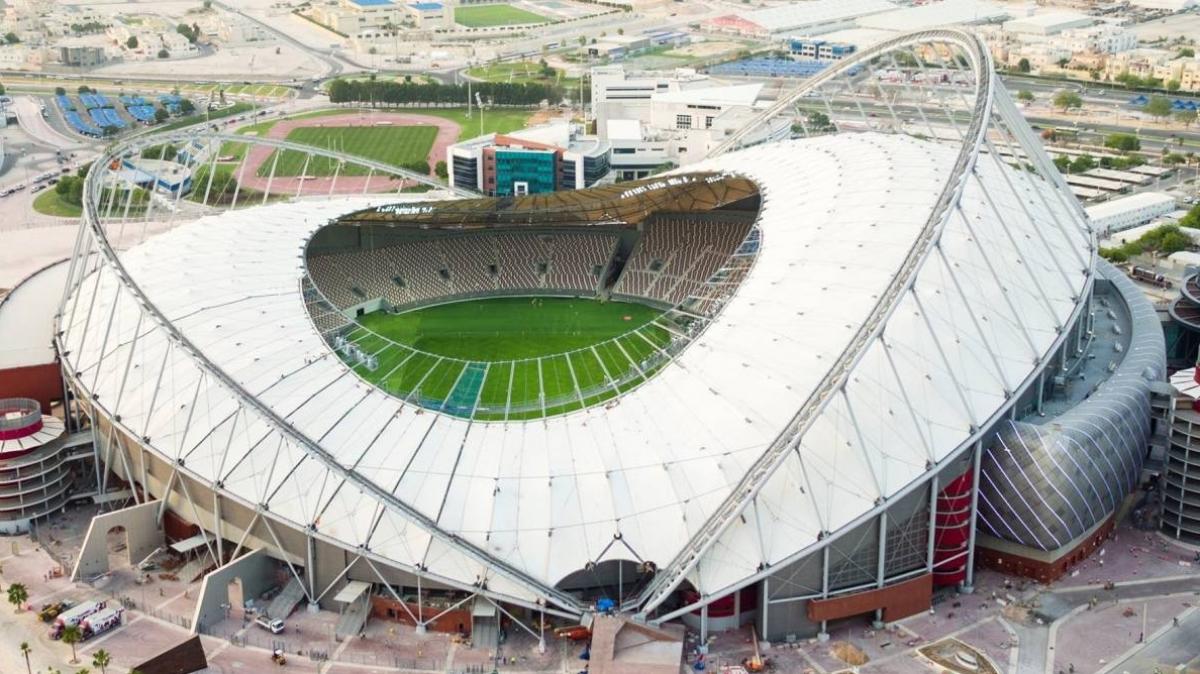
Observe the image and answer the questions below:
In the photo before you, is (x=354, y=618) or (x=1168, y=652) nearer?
(x=1168, y=652)

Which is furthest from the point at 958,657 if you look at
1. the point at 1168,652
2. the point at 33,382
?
the point at 33,382

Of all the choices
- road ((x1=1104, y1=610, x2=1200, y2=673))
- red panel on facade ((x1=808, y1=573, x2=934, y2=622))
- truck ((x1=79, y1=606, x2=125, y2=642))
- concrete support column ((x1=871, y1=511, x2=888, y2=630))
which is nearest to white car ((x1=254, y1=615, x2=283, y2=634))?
truck ((x1=79, y1=606, x2=125, y2=642))

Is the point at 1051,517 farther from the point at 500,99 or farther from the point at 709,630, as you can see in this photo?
the point at 500,99

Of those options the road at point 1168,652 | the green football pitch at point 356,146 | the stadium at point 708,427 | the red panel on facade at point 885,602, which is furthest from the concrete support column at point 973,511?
the green football pitch at point 356,146

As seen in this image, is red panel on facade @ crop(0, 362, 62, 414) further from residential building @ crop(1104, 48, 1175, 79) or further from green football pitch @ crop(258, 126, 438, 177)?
residential building @ crop(1104, 48, 1175, 79)

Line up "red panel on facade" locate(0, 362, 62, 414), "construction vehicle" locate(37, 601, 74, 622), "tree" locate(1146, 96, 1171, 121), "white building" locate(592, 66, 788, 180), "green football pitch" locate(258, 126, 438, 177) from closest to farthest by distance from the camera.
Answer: "construction vehicle" locate(37, 601, 74, 622) → "red panel on facade" locate(0, 362, 62, 414) → "white building" locate(592, 66, 788, 180) → "green football pitch" locate(258, 126, 438, 177) → "tree" locate(1146, 96, 1171, 121)

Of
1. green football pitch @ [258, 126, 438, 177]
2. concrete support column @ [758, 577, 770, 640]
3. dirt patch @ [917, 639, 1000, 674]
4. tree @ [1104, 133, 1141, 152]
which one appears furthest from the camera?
tree @ [1104, 133, 1141, 152]

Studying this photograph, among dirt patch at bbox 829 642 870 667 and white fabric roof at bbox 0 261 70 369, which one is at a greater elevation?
white fabric roof at bbox 0 261 70 369

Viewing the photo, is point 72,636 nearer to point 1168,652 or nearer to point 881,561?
point 881,561
